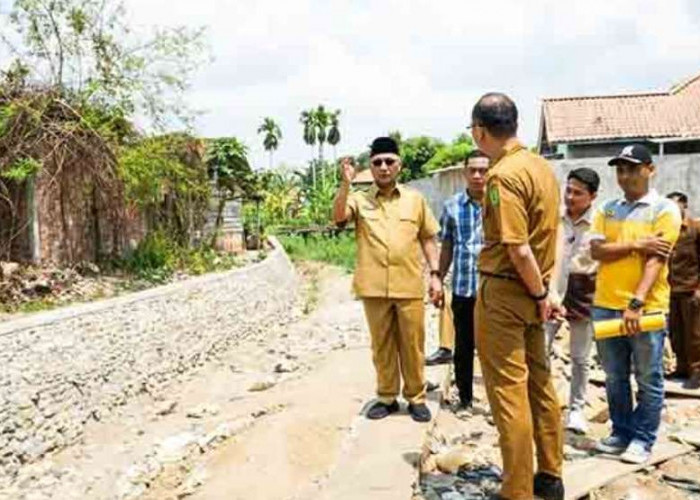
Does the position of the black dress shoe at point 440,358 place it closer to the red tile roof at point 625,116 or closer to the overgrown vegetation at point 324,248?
the overgrown vegetation at point 324,248

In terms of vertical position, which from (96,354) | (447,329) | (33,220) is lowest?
(96,354)

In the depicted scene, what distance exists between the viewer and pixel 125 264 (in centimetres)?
1350

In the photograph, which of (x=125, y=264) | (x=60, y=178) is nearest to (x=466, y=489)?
(x=60, y=178)

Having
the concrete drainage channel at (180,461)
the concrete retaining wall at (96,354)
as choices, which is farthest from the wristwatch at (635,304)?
the concrete retaining wall at (96,354)

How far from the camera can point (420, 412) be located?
4641 mm

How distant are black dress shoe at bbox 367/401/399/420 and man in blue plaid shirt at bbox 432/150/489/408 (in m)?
0.62

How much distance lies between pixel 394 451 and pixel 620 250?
5.38 feet

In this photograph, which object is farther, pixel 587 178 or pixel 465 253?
pixel 465 253

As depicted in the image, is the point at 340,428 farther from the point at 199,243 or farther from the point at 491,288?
the point at 199,243

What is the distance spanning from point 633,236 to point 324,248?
2037 cm

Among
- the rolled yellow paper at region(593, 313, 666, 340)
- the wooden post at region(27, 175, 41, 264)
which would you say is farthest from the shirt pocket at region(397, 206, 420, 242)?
the wooden post at region(27, 175, 41, 264)

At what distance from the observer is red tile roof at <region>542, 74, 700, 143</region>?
19.4m

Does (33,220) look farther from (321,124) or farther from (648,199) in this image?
(321,124)

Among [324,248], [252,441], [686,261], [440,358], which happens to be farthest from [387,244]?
[324,248]
